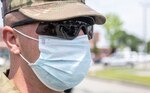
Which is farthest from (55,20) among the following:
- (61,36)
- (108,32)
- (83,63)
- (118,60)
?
(108,32)

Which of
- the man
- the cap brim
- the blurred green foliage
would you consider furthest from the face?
the blurred green foliage

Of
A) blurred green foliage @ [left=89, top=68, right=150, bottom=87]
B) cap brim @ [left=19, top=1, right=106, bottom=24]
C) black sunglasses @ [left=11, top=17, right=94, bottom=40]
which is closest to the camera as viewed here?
cap brim @ [left=19, top=1, right=106, bottom=24]

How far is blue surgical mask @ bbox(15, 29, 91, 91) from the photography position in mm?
2455

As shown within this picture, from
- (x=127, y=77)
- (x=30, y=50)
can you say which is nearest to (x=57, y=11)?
(x=30, y=50)

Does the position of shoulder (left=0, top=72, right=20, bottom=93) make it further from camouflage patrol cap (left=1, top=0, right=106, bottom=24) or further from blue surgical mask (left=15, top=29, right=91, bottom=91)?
camouflage patrol cap (left=1, top=0, right=106, bottom=24)

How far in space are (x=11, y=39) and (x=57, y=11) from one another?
341 millimetres

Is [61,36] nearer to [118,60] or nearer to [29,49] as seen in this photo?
[29,49]

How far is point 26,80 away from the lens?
8.01 feet

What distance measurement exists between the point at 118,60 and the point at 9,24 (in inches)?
1766

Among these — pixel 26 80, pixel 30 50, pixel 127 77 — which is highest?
pixel 30 50

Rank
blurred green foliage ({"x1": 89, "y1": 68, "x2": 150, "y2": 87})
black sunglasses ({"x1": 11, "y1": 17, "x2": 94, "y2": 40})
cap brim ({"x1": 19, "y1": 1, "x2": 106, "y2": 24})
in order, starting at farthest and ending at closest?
1. blurred green foliage ({"x1": 89, "y1": 68, "x2": 150, "y2": 87})
2. black sunglasses ({"x1": 11, "y1": 17, "x2": 94, "y2": 40})
3. cap brim ({"x1": 19, "y1": 1, "x2": 106, "y2": 24})

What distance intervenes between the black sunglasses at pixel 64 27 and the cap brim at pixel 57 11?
0.07m

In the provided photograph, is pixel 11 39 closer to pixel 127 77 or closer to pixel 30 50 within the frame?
pixel 30 50

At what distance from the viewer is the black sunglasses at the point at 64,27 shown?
2390 millimetres
